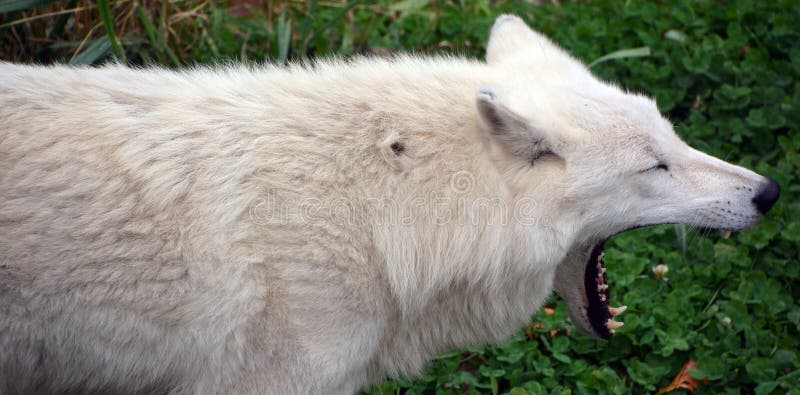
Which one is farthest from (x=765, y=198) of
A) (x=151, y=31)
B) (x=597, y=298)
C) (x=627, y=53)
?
(x=151, y=31)

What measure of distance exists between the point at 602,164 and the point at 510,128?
38 centimetres

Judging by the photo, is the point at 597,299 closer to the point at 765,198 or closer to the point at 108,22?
the point at 765,198

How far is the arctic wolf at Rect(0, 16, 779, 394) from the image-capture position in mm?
2965

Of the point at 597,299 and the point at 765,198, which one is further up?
the point at 765,198

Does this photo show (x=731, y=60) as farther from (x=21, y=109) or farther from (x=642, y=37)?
(x=21, y=109)

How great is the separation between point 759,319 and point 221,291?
2880 millimetres

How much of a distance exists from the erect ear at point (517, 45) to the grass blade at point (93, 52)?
244 cm

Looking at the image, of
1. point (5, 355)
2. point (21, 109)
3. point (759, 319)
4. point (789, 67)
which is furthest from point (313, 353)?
point (789, 67)

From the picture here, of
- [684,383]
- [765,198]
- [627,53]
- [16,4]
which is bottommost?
[684,383]

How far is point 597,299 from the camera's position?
3824 millimetres

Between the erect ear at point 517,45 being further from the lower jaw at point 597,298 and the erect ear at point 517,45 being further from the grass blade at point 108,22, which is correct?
the grass blade at point 108,22

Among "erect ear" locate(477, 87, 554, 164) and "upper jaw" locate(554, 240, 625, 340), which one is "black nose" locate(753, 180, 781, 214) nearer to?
"upper jaw" locate(554, 240, 625, 340)

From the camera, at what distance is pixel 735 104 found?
5.84m

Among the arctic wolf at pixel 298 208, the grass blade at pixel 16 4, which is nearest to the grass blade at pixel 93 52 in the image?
the grass blade at pixel 16 4
